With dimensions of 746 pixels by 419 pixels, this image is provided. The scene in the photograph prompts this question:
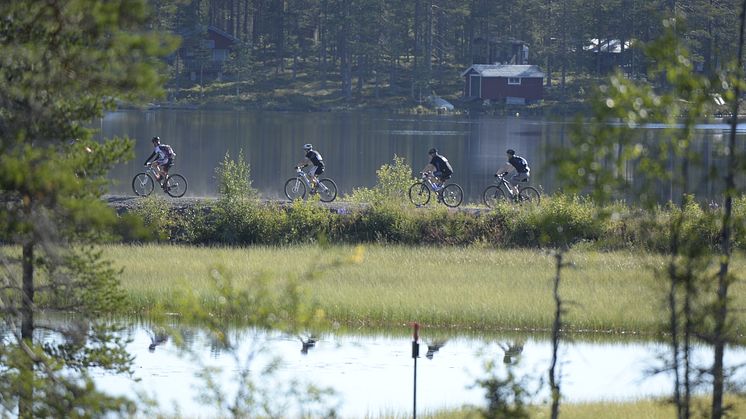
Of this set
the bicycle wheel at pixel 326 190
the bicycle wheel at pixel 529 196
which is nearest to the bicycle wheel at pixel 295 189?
the bicycle wheel at pixel 326 190

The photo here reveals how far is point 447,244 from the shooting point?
102ft

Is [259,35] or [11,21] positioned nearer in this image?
[11,21]

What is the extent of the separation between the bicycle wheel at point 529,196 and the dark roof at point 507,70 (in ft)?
229

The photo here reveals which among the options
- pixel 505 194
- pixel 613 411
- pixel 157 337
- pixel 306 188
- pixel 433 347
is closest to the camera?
pixel 613 411

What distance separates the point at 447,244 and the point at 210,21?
9993cm

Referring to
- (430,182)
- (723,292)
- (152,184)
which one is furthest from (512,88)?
(723,292)

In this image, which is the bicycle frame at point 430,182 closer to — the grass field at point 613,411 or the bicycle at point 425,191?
the bicycle at point 425,191

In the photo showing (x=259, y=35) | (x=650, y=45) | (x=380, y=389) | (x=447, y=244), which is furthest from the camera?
(x=259, y=35)

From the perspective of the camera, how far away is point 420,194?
33.3 m

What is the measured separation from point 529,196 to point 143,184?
427 inches

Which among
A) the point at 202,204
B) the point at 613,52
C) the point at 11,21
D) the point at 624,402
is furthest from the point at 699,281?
the point at 613,52

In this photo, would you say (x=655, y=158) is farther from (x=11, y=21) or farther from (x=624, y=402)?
(x=624, y=402)

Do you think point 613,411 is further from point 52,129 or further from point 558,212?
point 558,212

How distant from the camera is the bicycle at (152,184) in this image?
33.9 metres
